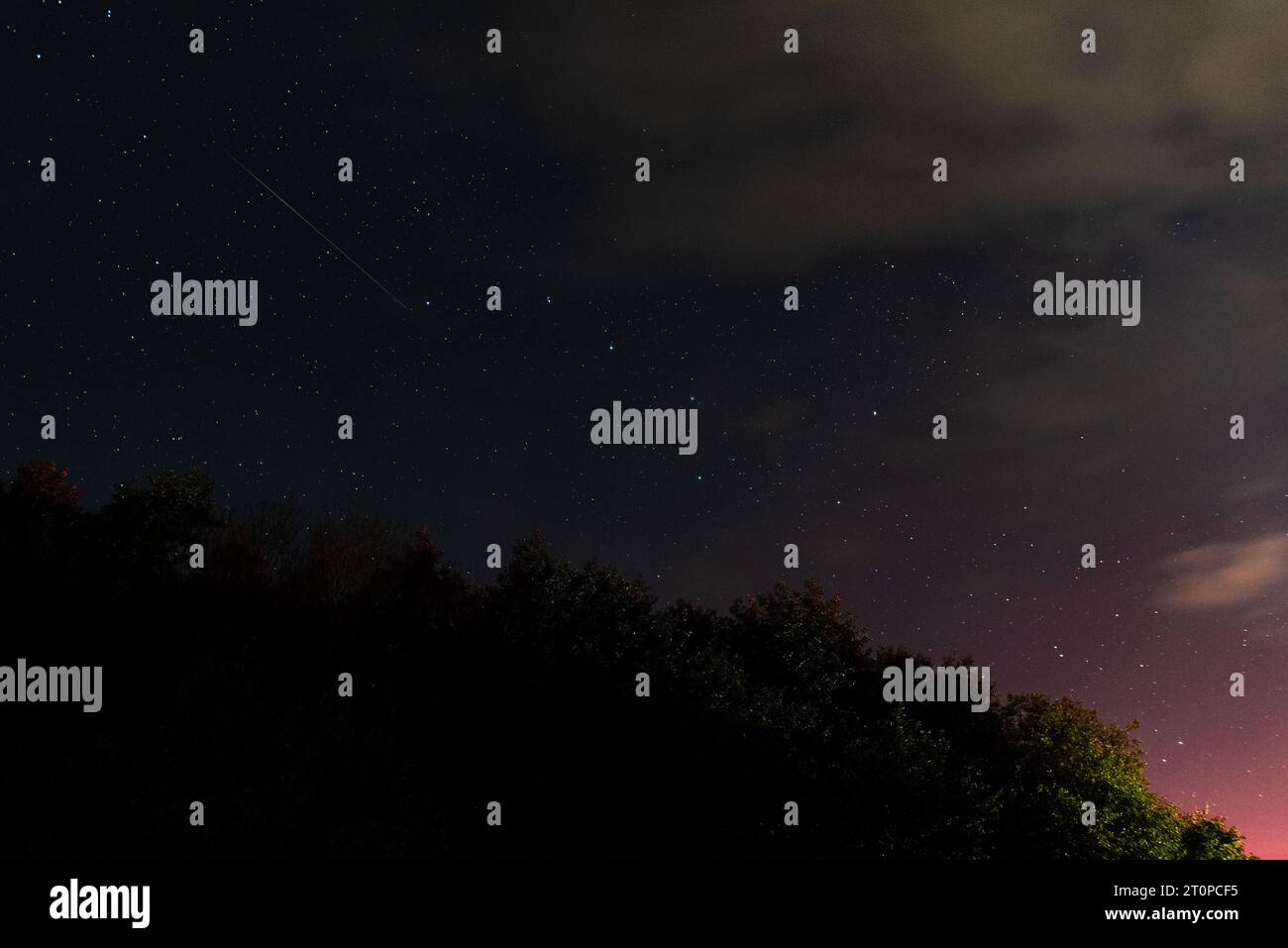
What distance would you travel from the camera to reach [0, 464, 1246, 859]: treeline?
67.2 ft

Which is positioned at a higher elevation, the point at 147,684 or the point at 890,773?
the point at 147,684

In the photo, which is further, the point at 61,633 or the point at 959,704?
the point at 959,704

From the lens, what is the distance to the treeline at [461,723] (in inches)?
806

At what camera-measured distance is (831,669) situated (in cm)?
3728

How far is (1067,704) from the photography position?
139 feet

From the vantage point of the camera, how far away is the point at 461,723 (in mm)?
27969
